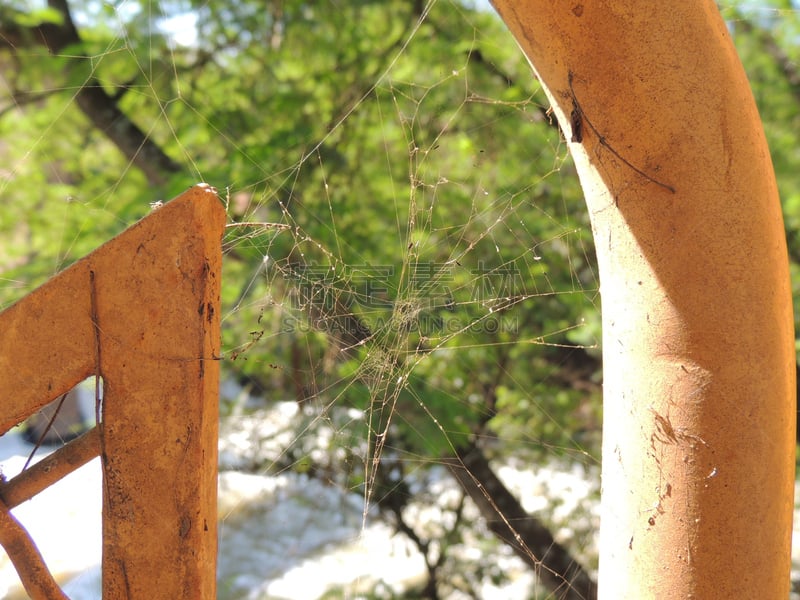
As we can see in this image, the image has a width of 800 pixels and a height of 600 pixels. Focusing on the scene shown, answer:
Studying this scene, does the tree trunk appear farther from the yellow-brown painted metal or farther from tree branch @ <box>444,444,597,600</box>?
tree branch @ <box>444,444,597,600</box>

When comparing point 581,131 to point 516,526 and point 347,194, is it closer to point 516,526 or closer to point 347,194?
point 347,194

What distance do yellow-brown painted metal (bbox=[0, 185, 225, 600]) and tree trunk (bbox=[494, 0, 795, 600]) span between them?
0.31 metres

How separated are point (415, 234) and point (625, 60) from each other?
1.05m

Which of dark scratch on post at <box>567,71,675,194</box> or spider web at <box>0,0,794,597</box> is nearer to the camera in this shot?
dark scratch on post at <box>567,71,675,194</box>

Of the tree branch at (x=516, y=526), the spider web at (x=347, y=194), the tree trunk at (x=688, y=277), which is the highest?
the spider web at (x=347, y=194)

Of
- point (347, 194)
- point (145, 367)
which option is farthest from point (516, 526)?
point (145, 367)

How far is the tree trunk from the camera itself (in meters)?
0.46

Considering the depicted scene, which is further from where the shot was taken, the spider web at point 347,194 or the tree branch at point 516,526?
the tree branch at point 516,526

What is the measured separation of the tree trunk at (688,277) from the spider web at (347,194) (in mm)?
835

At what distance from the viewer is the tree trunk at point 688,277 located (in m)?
0.46

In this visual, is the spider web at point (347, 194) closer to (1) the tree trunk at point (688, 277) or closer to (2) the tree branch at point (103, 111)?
(2) the tree branch at point (103, 111)

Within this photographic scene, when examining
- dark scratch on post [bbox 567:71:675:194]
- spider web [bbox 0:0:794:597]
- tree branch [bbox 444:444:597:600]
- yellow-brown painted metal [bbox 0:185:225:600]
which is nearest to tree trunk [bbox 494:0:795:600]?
dark scratch on post [bbox 567:71:675:194]

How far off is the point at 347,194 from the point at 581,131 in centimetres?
116

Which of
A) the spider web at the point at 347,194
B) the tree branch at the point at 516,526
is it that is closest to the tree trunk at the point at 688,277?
the spider web at the point at 347,194
